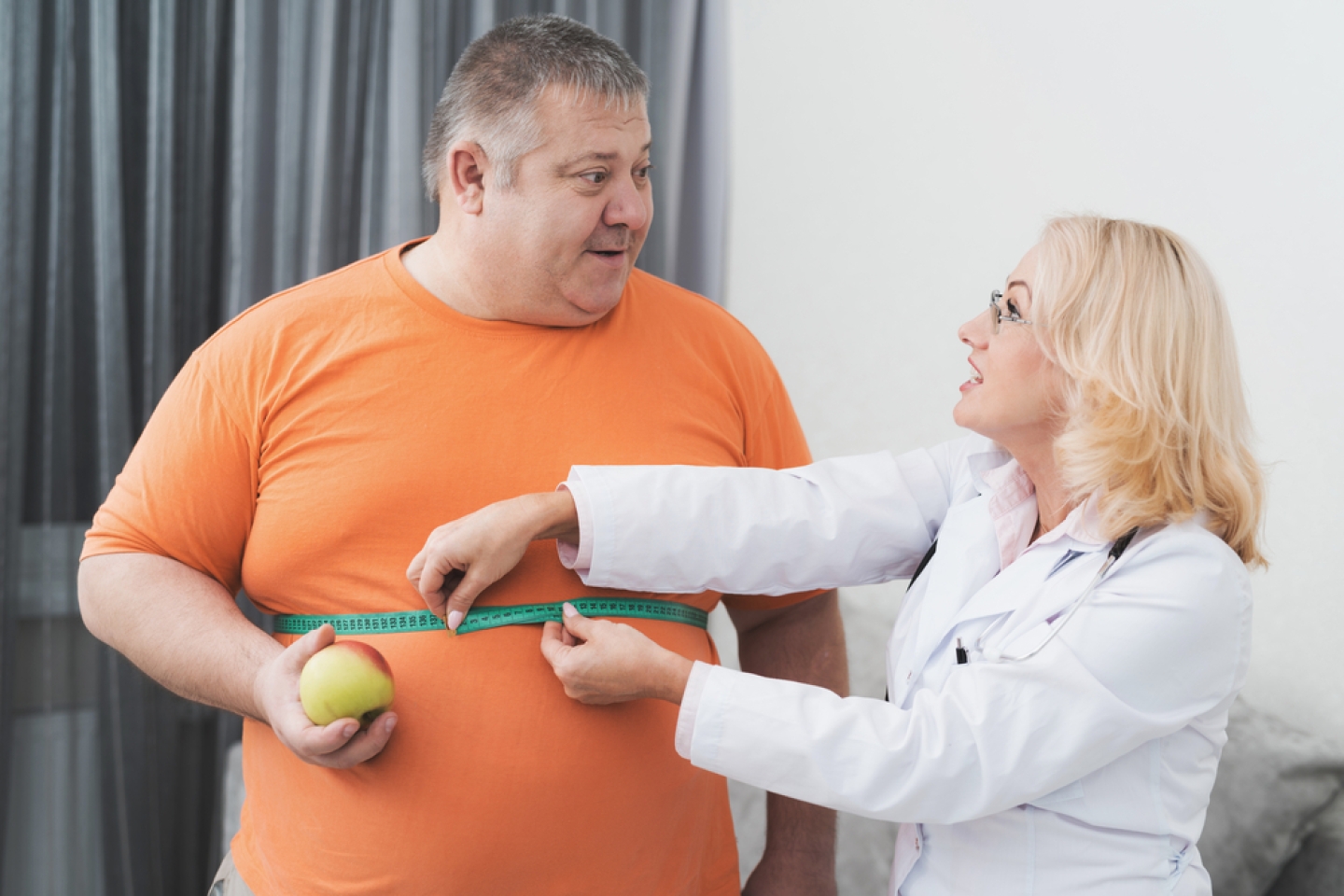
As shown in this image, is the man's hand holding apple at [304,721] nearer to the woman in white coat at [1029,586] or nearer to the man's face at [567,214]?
the woman in white coat at [1029,586]

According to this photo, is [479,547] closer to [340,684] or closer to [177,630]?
[340,684]

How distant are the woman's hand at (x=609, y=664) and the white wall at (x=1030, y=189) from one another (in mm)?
809

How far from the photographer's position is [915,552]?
1.32 m

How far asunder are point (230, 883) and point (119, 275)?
4.56ft

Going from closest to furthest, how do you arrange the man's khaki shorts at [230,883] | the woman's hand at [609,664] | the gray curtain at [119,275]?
the woman's hand at [609,664] < the man's khaki shorts at [230,883] < the gray curtain at [119,275]

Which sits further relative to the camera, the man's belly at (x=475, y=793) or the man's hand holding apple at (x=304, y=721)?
the man's belly at (x=475, y=793)

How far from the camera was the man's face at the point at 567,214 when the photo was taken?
128 cm

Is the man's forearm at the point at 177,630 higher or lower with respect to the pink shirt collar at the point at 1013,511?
lower

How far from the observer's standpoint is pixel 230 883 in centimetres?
130

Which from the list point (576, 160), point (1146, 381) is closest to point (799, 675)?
point (1146, 381)

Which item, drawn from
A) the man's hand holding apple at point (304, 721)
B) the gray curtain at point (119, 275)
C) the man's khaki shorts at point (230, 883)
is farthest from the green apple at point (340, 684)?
the gray curtain at point (119, 275)

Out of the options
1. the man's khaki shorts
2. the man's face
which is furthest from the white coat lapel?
the man's khaki shorts

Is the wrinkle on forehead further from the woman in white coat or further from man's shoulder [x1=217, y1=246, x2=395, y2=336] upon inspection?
the woman in white coat

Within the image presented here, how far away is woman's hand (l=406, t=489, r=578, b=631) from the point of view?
1123 mm
